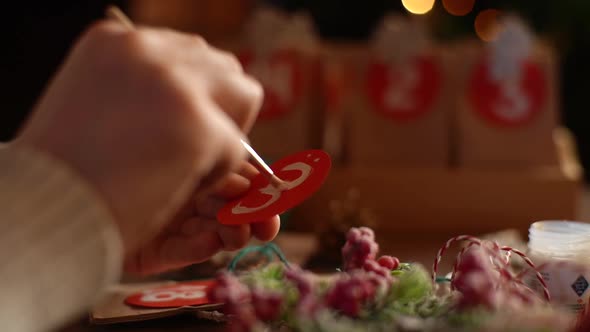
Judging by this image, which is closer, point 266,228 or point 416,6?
point 266,228

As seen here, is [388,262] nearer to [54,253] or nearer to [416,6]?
[54,253]

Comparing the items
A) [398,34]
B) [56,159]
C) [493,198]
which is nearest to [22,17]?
[398,34]

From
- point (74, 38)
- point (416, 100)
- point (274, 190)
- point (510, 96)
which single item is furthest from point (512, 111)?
point (74, 38)

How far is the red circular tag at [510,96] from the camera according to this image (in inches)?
54.3

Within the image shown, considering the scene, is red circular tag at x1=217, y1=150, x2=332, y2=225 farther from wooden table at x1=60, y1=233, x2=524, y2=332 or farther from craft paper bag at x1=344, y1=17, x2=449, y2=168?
craft paper bag at x1=344, y1=17, x2=449, y2=168

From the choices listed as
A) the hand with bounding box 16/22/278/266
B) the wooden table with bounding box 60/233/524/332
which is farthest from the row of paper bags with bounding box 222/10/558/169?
the hand with bounding box 16/22/278/266

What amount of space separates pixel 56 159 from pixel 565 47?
184 cm

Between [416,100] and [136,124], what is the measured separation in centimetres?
98

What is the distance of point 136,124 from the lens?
1.55 ft

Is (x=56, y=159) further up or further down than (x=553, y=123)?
further up

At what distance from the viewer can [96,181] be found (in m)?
0.47

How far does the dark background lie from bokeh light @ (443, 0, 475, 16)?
5 centimetres

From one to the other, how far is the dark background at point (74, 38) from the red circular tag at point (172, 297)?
4.01 ft

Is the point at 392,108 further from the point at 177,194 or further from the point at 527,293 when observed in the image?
the point at 177,194
